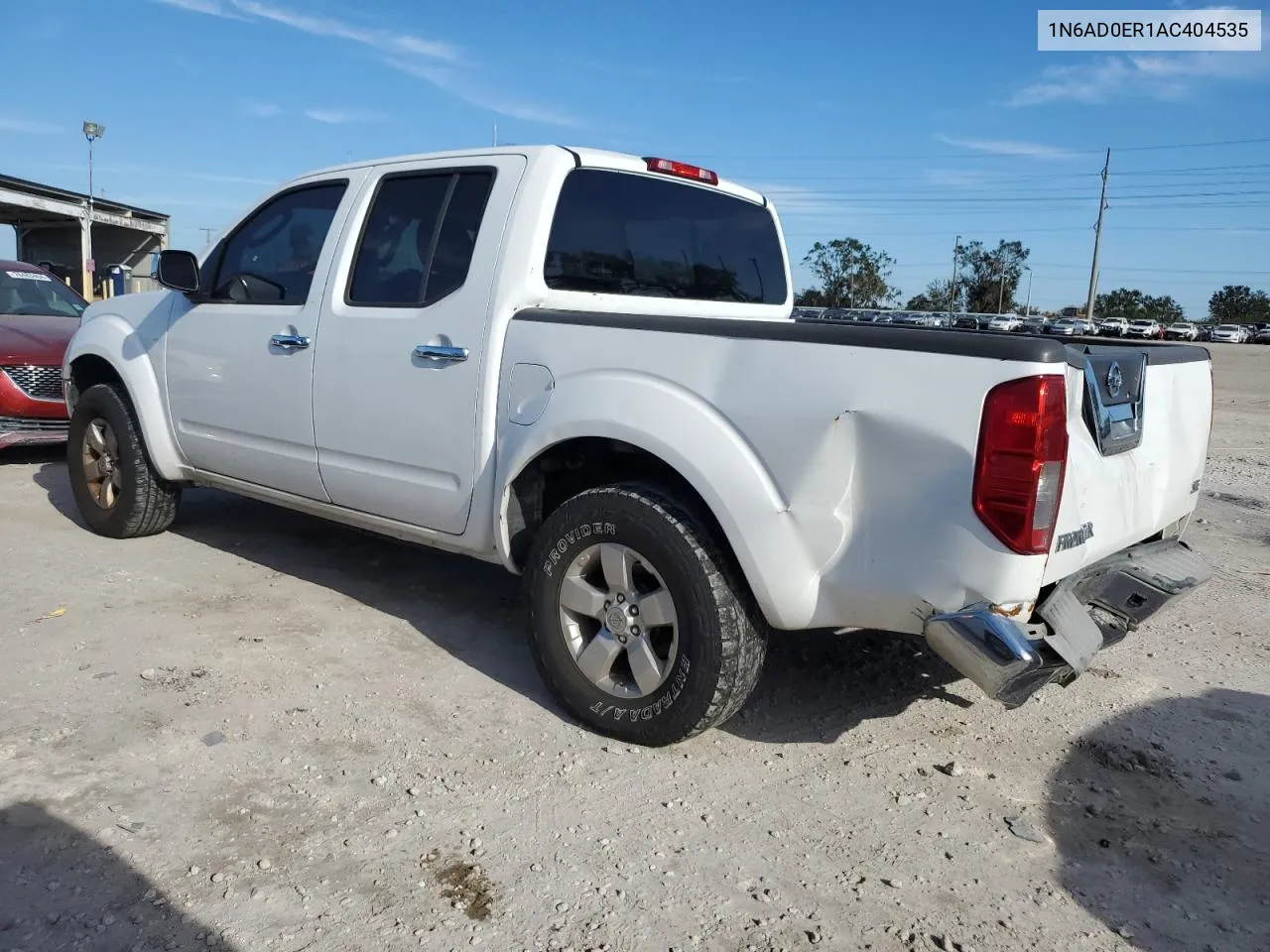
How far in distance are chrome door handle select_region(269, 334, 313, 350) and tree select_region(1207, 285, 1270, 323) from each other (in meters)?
91.3

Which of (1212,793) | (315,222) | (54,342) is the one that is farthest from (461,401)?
(54,342)

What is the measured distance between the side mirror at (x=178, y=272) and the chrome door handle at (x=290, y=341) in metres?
0.71

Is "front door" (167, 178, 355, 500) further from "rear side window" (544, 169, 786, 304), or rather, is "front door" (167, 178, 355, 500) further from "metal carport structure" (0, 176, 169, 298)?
"metal carport structure" (0, 176, 169, 298)

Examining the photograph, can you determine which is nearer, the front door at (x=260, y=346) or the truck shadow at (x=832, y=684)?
the truck shadow at (x=832, y=684)

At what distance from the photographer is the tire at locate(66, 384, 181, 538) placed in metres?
5.34

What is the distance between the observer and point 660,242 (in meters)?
4.17

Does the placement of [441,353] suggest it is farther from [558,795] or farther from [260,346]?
[558,795]

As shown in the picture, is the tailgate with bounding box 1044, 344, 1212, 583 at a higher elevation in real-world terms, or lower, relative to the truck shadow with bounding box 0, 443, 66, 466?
higher

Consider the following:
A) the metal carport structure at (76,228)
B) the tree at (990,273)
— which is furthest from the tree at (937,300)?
the metal carport structure at (76,228)

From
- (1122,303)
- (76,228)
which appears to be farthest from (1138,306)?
(76,228)

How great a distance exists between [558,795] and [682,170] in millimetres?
2658

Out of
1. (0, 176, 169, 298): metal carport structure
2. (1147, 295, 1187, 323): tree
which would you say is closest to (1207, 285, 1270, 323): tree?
(1147, 295, 1187, 323): tree

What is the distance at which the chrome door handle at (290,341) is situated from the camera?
4254mm

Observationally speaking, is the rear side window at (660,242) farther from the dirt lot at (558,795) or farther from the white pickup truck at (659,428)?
the dirt lot at (558,795)
